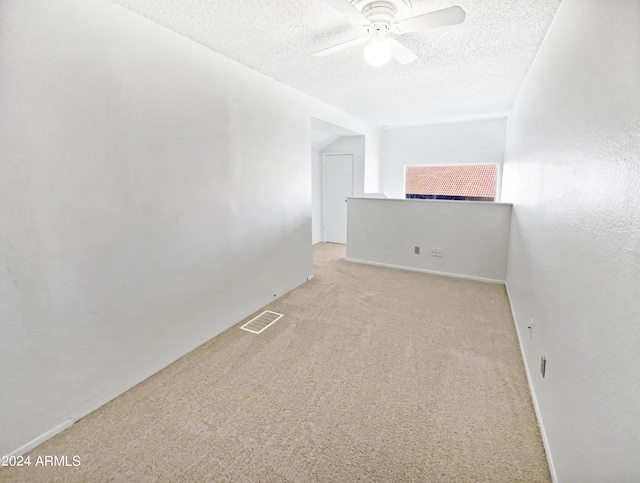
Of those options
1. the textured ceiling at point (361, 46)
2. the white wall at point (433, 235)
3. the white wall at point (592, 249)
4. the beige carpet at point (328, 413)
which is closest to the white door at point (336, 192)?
the white wall at point (433, 235)

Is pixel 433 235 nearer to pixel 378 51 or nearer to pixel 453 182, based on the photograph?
pixel 453 182

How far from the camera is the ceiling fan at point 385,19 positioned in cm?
156

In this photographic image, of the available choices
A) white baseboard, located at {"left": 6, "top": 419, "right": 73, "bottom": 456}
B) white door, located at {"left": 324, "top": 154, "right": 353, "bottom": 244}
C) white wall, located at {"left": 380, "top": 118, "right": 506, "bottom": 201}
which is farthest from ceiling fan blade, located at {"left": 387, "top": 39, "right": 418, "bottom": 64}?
white wall, located at {"left": 380, "top": 118, "right": 506, "bottom": 201}

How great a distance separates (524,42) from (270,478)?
3.13m

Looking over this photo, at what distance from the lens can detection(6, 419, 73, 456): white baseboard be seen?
149 centimetres

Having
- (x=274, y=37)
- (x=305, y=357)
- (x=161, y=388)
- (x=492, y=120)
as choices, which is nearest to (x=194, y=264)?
(x=161, y=388)

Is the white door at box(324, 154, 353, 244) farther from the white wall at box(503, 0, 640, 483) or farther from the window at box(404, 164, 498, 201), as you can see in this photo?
the white wall at box(503, 0, 640, 483)

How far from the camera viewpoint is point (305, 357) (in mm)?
2303

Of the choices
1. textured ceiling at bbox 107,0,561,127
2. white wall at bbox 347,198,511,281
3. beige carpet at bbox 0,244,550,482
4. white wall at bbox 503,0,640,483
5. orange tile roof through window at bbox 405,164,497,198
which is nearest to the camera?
white wall at bbox 503,0,640,483

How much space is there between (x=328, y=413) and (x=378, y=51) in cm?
214

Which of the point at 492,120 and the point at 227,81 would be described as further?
the point at 492,120

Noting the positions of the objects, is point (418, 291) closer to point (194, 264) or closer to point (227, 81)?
point (194, 264)

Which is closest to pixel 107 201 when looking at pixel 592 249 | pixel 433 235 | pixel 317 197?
pixel 592 249

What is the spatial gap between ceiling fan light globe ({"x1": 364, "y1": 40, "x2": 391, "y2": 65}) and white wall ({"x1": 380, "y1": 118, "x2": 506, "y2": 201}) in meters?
4.05
